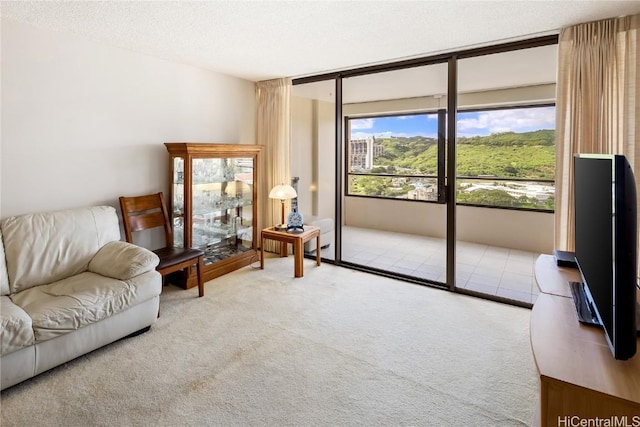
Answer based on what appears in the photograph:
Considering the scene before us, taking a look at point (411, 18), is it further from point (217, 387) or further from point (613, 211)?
point (217, 387)

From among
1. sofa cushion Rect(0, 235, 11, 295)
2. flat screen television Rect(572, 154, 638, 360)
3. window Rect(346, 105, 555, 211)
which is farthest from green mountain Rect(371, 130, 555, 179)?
sofa cushion Rect(0, 235, 11, 295)

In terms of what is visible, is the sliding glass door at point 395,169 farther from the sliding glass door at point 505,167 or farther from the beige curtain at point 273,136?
the beige curtain at point 273,136

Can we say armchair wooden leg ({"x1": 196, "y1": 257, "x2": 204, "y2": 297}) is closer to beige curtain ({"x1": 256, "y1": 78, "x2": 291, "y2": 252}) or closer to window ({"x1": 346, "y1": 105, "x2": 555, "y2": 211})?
beige curtain ({"x1": 256, "y1": 78, "x2": 291, "y2": 252})

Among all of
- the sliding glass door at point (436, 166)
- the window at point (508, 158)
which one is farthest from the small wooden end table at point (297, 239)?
the window at point (508, 158)

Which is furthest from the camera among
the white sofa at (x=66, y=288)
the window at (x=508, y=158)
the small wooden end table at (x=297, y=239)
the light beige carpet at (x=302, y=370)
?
the window at (x=508, y=158)

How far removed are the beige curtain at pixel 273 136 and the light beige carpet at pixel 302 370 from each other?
6.00ft

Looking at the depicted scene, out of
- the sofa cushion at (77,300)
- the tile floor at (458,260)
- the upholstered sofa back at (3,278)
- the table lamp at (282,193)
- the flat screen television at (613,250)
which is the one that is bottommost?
the tile floor at (458,260)

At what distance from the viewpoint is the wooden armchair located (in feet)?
10.7

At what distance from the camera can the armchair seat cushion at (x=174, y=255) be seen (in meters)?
3.15

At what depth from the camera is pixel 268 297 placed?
11.2 ft

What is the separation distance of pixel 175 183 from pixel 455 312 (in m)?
3.04

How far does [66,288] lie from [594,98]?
4119 millimetres

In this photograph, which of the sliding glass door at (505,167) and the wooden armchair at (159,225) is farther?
the sliding glass door at (505,167)

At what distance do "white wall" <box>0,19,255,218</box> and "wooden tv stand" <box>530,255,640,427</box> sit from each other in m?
3.56
